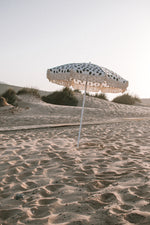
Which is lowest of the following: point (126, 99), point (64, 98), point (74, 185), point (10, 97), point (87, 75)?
point (74, 185)

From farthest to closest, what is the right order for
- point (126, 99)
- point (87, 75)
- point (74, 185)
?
point (126, 99), point (87, 75), point (74, 185)

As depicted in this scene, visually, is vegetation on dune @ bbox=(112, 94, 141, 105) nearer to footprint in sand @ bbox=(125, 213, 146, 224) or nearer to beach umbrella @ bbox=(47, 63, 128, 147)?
beach umbrella @ bbox=(47, 63, 128, 147)

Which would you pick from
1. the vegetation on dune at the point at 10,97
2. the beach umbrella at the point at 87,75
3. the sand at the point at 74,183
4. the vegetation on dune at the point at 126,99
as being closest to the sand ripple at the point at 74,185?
the sand at the point at 74,183

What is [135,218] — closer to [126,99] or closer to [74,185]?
[74,185]

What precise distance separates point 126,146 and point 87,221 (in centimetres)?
311

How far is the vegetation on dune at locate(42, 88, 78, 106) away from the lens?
62.0 feet

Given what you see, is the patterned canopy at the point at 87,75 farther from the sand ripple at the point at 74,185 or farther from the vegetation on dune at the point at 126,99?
the vegetation on dune at the point at 126,99

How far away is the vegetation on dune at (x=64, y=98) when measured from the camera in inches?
744

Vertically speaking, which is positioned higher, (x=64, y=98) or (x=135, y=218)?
(x=64, y=98)

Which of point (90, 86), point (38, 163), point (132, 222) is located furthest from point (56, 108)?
point (132, 222)

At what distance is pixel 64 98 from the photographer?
18922 mm

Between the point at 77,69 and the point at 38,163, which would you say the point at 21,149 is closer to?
the point at 38,163

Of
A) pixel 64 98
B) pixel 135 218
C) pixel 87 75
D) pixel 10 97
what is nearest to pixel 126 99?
pixel 64 98

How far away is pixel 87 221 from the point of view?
1983mm
